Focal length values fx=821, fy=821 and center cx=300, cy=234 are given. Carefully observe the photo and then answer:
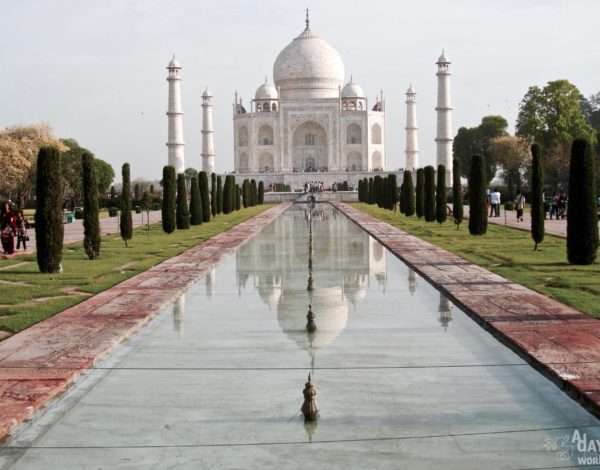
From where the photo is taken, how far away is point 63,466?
2.76 metres

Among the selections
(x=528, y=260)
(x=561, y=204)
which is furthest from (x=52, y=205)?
(x=561, y=204)

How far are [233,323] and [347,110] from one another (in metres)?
43.8

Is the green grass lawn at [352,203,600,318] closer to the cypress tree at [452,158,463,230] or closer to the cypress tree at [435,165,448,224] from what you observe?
the cypress tree at [452,158,463,230]

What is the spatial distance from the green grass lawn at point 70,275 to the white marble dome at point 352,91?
36.7m

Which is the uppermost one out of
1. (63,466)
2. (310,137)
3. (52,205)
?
(310,137)

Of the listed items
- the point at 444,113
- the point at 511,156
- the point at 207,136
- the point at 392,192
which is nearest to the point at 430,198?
the point at 392,192

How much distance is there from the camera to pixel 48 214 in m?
8.77

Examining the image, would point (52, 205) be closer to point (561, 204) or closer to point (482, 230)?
point (482, 230)

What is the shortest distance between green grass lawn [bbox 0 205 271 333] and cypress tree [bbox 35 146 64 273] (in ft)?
0.57

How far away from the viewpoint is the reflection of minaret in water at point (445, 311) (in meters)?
5.27

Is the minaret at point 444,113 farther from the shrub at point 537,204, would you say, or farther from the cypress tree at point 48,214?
the cypress tree at point 48,214

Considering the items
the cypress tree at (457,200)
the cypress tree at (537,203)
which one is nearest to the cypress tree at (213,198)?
the cypress tree at (457,200)

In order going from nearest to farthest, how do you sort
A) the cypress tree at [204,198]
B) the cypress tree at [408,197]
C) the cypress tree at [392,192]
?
the cypress tree at [204,198]
the cypress tree at [408,197]
the cypress tree at [392,192]

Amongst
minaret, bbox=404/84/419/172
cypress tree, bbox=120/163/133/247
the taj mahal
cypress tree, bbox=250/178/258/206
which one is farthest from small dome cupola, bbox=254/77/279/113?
cypress tree, bbox=120/163/133/247
